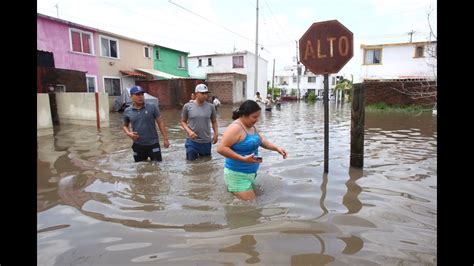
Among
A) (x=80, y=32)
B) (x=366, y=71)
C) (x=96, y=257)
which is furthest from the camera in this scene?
(x=366, y=71)

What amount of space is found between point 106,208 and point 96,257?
1338mm

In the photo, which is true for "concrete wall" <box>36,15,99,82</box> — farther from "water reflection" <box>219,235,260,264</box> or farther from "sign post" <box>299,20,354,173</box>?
"water reflection" <box>219,235,260,264</box>

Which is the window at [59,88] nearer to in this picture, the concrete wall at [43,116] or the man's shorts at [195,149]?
the concrete wall at [43,116]

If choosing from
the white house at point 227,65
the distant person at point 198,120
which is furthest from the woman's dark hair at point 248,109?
the white house at point 227,65

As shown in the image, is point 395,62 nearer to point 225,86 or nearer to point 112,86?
point 225,86

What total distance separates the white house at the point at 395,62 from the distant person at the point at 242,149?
29.7 m

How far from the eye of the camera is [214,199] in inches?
178

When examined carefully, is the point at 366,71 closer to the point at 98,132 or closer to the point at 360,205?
the point at 98,132

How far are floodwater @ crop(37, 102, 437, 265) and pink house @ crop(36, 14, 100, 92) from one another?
52.7 feet

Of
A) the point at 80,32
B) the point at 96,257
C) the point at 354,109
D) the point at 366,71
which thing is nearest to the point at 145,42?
the point at 80,32

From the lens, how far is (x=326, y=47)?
4.98m

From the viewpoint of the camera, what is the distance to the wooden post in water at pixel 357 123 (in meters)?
5.67
